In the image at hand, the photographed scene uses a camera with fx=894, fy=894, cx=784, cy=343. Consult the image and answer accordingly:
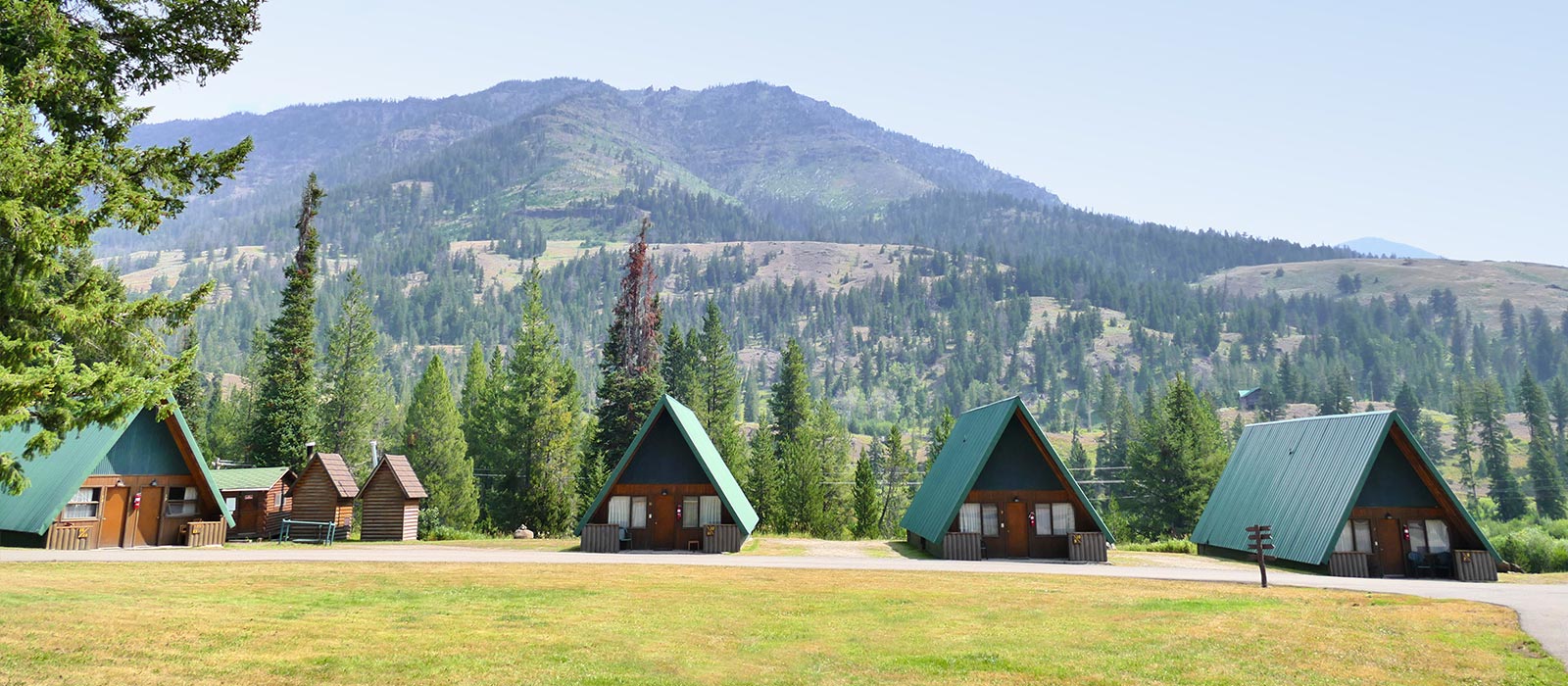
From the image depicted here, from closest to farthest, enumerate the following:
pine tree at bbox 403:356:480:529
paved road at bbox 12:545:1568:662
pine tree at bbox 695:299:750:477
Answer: paved road at bbox 12:545:1568:662, pine tree at bbox 403:356:480:529, pine tree at bbox 695:299:750:477

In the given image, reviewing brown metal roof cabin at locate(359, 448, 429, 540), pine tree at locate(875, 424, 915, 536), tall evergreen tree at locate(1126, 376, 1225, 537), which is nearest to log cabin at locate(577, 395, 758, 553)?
brown metal roof cabin at locate(359, 448, 429, 540)

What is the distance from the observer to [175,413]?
3497cm

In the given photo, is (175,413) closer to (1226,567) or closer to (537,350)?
(537,350)

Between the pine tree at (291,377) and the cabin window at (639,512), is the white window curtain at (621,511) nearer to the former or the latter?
the cabin window at (639,512)

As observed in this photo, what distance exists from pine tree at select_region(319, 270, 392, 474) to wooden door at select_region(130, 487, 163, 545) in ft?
99.6

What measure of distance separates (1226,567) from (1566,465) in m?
142

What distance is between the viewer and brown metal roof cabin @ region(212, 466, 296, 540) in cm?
4409

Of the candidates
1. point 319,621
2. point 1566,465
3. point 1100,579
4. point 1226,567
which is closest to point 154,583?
point 319,621

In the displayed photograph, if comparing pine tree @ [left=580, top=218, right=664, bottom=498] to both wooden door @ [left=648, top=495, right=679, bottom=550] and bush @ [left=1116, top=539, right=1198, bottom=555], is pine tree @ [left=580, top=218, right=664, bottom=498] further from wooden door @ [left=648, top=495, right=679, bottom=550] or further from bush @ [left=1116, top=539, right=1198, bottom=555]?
bush @ [left=1116, top=539, right=1198, bottom=555]

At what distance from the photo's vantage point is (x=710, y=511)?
36969 millimetres

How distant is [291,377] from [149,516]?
18504 mm

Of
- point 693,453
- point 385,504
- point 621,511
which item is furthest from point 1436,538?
point 385,504

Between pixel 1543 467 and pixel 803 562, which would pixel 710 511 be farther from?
pixel 1543 467

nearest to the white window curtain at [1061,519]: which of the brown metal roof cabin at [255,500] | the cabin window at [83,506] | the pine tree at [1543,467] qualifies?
the brown metal roof cabin at [255,500]
